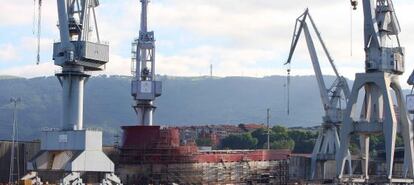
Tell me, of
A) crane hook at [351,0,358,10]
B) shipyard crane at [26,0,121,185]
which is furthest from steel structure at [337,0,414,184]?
shipyard crane at [26,0,121,185]

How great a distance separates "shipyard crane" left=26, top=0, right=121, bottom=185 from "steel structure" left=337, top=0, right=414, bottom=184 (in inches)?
1207

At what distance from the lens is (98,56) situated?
2726 inches

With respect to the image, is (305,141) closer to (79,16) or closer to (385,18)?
(385,18)

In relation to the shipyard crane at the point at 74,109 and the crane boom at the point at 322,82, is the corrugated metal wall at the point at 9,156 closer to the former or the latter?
the shipyard crane at the point at 74,109

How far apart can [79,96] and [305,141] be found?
405 feet

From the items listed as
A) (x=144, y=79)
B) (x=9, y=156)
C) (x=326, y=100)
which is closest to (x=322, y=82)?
(x=326, y=100)

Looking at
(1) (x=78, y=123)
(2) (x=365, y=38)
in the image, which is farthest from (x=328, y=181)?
(1) (x=78, y=123)

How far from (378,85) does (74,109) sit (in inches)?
1400

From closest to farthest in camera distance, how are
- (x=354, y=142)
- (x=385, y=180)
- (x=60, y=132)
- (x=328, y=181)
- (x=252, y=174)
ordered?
(x=60, y=132) → (x=385, y=180) → (x=328, y=181) → (x=252, y=174) → (x=354, y=142)

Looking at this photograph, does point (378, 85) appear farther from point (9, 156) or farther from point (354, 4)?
point (9, 156)

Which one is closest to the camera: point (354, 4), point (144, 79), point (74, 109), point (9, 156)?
point (74, 109)

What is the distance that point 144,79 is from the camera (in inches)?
4449

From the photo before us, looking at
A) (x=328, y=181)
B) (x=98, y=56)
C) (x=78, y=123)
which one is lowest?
(x=328, y=181)

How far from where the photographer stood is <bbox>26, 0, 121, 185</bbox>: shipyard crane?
218 feet
